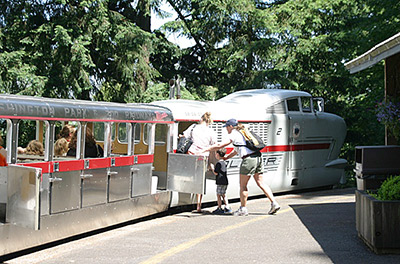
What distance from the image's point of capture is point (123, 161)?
9.48 m

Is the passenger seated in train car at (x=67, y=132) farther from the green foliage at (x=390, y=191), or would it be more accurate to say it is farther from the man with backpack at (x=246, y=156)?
the green foliage at (x=390, y=191)

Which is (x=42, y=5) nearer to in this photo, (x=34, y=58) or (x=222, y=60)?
(x=34, y=58)

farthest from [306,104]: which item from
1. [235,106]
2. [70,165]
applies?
[70,165]

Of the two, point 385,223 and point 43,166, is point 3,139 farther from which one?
point 385,223

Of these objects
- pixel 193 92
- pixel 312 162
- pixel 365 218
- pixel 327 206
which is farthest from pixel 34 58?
pixel 365 218

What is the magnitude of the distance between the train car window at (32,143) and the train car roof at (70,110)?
0.72ft

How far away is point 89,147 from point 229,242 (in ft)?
8.54

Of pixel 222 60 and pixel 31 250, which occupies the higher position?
pixel 222 60

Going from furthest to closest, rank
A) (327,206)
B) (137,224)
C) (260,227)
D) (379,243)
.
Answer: (327,206), (137,224), (260,227), (379,243)

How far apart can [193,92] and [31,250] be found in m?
15.1

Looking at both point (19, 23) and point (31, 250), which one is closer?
point (31, 250)

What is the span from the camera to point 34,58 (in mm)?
17828

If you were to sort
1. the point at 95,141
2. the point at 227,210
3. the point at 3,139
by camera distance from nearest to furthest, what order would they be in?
the point at 3,139 < the point at 95,141 < the point at 227,210

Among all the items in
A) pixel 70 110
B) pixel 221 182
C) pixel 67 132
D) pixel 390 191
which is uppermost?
pixel 70 110
